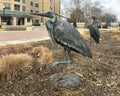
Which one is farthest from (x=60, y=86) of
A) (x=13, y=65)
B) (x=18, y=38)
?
(x=18, y=38)

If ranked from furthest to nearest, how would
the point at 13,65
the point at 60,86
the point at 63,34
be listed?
the point at 13,65, the point at 60,86, the point at 63,34

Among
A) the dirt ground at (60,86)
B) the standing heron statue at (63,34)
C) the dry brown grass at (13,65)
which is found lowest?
the dirt ground at (60,86)

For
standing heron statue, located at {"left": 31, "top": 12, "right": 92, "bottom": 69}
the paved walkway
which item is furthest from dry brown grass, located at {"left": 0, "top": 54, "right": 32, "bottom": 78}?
the paved walkway

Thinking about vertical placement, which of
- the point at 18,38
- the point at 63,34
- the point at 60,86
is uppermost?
the point at 63,34

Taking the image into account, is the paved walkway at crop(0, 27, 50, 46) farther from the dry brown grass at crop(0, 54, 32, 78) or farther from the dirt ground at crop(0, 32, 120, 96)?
the dirt ground at crop(0, 32, 120, 96)

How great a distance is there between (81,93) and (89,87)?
39cm

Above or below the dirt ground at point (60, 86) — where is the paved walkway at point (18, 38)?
above

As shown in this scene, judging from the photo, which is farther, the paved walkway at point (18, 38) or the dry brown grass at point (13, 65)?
the paved walkway at point (18, 38)

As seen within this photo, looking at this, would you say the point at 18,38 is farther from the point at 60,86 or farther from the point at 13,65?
the point at 60,86

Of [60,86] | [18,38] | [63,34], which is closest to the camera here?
[63,34]

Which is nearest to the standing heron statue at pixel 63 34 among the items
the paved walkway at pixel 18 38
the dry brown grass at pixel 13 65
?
the dry brown grass at pixel 13 65

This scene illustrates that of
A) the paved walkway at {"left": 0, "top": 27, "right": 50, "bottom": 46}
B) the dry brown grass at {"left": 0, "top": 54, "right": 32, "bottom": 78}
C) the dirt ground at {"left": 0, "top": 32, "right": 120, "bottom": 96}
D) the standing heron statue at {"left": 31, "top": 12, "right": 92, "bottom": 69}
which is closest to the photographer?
the standing heron statue at {"left": 31, "top": 12, "right": 92, "bottom": 69}

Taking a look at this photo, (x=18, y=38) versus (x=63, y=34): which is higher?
(x=63, y=34)

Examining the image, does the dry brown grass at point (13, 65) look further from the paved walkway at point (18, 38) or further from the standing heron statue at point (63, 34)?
the paved walkway at point (18, 38)
